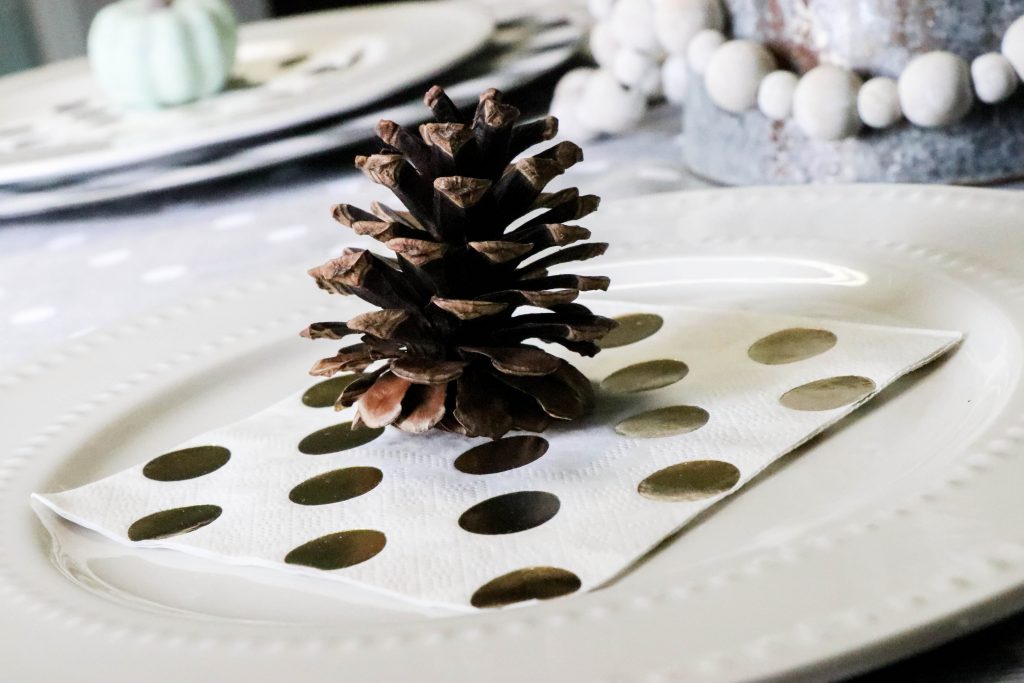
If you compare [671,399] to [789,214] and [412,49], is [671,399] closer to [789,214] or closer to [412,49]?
[789,214]

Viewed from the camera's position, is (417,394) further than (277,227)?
No

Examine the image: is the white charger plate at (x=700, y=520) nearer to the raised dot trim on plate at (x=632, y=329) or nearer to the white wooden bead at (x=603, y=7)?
the raised dot trim on plate at (x=632, y=329)

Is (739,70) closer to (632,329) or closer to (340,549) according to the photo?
(632,329)

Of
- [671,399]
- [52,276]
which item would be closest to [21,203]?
[52,276]

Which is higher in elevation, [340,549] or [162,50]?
[162,50]

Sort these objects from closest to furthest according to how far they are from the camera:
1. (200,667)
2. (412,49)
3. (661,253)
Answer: (200,667) → (661,253) → (412,49)

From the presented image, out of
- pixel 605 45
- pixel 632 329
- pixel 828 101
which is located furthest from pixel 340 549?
pixel 605 45
